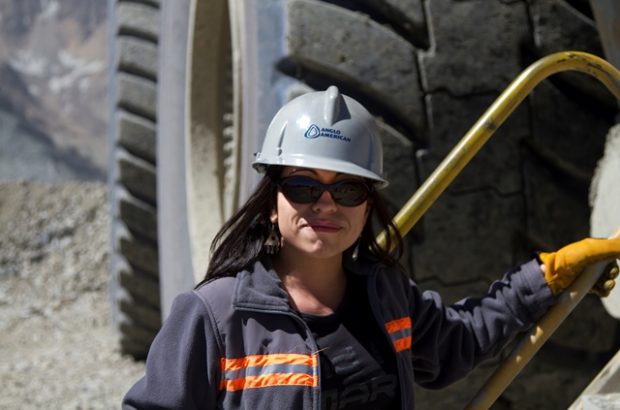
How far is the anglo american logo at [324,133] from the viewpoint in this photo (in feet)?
5.72

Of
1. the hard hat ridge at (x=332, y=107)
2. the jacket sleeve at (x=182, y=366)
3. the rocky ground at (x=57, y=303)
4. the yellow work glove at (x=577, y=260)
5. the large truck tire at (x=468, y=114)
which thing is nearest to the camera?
the jacket sleeve at (x=182, y=366)

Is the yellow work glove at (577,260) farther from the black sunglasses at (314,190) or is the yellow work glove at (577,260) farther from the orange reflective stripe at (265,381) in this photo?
the orange reflective stripe at (265,381)

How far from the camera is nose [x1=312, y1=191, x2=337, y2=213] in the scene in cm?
173

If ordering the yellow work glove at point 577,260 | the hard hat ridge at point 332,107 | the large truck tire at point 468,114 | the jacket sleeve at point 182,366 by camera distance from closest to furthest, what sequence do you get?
1. the jacket sleeve at point 182,366
2. the hard hat ridge at point 332,107
3. the yellow work glove at point 577,260
4. the large truck tire at point 468,114

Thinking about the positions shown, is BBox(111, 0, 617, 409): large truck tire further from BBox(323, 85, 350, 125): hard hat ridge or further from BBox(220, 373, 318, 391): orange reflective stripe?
BBox(220, 373, 318, 391): orange reflective stripe

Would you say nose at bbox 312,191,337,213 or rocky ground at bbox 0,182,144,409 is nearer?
nose at bbox 312,191,337,213

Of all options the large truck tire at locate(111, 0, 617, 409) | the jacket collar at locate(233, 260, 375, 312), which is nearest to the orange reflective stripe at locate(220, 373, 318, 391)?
the jacket collar at locate(233, 260, 375, 312)

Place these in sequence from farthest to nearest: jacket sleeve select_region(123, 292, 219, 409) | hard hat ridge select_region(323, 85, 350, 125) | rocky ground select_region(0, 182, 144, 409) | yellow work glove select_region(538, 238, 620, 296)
Result: rocky ground select_region(0, 182, 144, 409)
yellow work glove select_region(538, 238, 620, 296)
hard hat ridge select_region(323, 85, 350, 125)
jacket sleeve select_region(123, 292, 219, 409)

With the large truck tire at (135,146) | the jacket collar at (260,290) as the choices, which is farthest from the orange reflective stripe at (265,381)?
the large truck tire at (135,146)

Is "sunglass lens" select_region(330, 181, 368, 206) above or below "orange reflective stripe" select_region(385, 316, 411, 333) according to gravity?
above

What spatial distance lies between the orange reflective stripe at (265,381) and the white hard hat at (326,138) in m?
0.32

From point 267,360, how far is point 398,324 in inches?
10.3

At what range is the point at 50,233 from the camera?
6.77 metres

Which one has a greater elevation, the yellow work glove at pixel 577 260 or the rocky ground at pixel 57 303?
the yellow work glove at pixel 577 260
